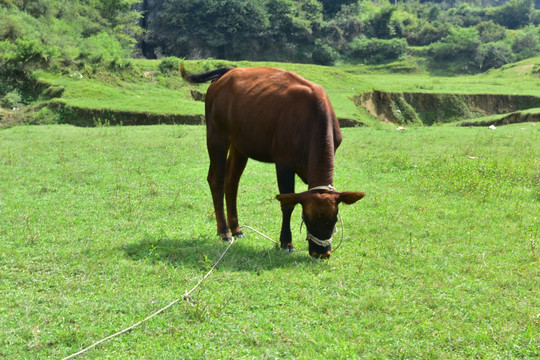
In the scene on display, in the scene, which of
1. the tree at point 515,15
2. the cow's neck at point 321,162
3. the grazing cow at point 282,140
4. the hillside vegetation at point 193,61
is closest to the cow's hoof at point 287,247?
the grazing cow at point 282,140

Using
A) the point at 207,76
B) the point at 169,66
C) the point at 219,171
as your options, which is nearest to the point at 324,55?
the point at 169,66

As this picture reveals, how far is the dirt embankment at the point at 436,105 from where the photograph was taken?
3136cm

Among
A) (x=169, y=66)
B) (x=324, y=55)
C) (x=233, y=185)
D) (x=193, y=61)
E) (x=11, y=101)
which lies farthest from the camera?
(x=324, y=55)

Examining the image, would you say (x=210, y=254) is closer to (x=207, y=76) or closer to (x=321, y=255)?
(x=321, y=255)

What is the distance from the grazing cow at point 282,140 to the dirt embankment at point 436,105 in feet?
82.9

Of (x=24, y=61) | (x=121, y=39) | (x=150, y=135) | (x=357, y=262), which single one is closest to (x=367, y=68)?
(x=121, y=39)

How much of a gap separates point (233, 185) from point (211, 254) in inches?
54.1

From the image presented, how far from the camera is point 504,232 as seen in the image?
7.09 m

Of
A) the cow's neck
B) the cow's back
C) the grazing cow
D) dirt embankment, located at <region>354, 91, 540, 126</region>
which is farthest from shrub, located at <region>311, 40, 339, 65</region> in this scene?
the cow's neck

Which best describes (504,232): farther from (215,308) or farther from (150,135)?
(150,135)

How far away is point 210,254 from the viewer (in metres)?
6.14

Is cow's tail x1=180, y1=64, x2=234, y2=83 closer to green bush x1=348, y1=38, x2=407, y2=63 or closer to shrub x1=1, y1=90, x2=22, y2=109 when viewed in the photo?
shrub x1=1, y1=90, x2=22, y2=109

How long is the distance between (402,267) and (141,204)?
4.74 metres

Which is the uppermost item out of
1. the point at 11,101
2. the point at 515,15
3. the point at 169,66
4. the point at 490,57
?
the point at 515,15
